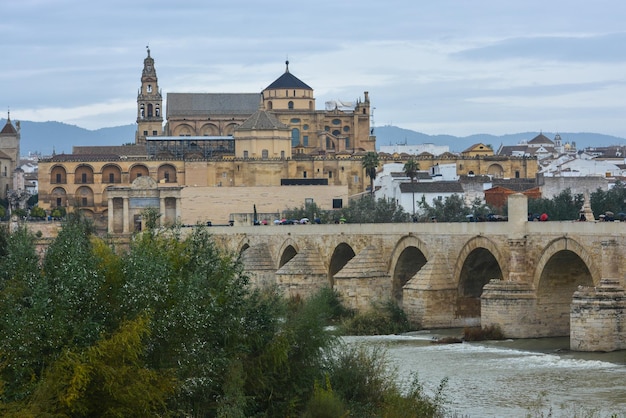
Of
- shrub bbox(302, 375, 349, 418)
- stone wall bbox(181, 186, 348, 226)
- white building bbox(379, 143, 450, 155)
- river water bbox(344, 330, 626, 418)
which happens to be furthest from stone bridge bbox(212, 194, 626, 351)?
white building bbox(379, 143, 450, 155)

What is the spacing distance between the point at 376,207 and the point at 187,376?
5849 centimetres

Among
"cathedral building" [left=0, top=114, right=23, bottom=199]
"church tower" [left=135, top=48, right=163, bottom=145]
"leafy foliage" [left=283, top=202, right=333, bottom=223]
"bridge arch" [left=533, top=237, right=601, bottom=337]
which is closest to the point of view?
"bridge arch" [left=533, top=237, right=601, bottom=337]

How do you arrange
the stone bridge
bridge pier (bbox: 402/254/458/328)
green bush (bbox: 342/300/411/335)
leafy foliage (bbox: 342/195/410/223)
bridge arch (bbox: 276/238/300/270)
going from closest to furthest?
1. the stone bridge
2. green bush (bbox: 342/300/411/335)
3. bridge pier (bbox: 402/254/458/328)
4. bridge arch (bbox: 276/238/300/270)
5. leafy foliage (bbox: 342/195/410/223)

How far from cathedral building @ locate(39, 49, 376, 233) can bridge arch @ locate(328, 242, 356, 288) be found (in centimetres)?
2663

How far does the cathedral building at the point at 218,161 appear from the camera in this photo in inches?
3652

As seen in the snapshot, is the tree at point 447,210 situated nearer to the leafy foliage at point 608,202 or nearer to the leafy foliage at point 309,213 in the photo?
the leafy foliage at point 309,213

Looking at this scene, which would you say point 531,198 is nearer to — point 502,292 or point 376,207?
point 376,207

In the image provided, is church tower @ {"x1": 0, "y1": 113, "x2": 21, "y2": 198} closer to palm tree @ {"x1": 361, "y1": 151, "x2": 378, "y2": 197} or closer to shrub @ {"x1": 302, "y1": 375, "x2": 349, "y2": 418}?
palm tree @ {"x1": 361, "y1": 151, "x2": 378, "y2": 197}

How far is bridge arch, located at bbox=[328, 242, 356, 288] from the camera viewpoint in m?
56.1

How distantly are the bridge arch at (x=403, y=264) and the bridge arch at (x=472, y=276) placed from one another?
3744 mm

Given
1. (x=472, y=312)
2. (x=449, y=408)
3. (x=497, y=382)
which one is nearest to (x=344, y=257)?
(x=472, y=312)

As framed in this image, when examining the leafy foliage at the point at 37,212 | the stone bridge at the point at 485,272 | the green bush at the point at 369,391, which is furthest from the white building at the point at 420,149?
the green bush at the point at 369,391

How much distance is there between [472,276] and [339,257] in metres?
10.8

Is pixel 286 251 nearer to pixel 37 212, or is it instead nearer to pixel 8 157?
pixel 37 212
